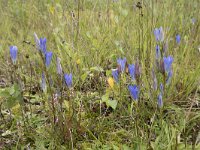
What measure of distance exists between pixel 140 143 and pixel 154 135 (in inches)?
8.2

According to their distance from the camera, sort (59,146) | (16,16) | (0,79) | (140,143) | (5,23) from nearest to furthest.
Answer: (140,143)
(59,146)
(0,79)
(5,23)
(16,16)

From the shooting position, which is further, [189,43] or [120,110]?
[189,43]

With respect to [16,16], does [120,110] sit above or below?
below

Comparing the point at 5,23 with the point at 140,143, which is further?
the point at 5,23

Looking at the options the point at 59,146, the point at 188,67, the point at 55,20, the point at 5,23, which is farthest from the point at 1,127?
the point at 5,23

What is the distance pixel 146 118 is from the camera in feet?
4.93

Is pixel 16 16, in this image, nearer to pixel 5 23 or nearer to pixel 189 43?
pixel 5 23

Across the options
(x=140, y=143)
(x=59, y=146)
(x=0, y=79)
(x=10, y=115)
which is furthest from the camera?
(x=0, y=79)

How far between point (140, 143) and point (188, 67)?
0.89 metres

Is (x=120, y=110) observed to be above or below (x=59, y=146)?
above

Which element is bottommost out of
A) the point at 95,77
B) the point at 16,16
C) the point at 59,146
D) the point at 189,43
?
the point at 59,146

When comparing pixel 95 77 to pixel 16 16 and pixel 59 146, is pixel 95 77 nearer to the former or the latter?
pixel 59 146

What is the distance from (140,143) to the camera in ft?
3.78

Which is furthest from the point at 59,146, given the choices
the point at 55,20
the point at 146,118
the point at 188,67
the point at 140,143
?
the point at 55,20
